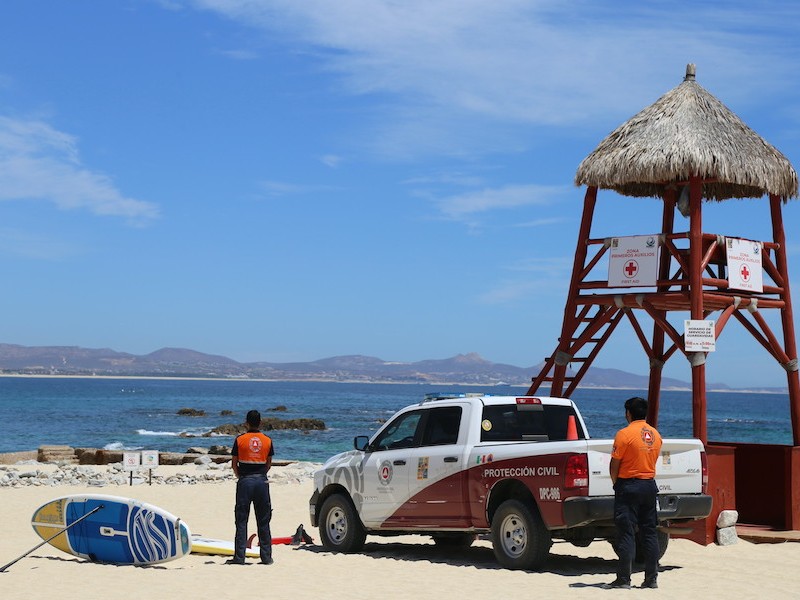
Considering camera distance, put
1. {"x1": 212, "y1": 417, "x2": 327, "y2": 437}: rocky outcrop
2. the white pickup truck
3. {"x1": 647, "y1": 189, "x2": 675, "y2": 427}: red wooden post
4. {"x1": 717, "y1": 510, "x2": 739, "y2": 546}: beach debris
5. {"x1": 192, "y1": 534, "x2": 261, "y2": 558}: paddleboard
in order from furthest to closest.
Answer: {"x1": 212, "y1": 417, "x2": 327, "y2": 437}: rocky outcrop < {"x1": 647, "y1": 189, "x2": 675, "y2": 427}: red wooden post < {"x1": 717, "y1": 510, "x2": 739, "y2": 546}: beach debris < {"x1": 192, "y1": 534, "x2": 261, "y2": 558}: paddleboard < the white pickup truck

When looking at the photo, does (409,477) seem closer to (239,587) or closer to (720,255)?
(239,587)

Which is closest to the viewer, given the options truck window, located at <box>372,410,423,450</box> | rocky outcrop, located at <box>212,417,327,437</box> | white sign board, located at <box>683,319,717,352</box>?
truck window, located at <box>372,410,423,450</box>

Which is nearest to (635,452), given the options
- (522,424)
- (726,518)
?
(522,424)

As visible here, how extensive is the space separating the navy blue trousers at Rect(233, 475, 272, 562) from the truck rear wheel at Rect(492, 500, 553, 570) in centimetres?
247

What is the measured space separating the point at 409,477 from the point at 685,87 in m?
7.85

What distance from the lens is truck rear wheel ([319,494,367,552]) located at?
1412cm

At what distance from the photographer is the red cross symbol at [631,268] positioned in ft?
55.2

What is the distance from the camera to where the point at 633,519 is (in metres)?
11.1

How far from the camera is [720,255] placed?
17547mm

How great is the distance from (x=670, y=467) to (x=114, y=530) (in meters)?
5.86

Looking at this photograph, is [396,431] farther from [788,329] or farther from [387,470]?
[788,329]

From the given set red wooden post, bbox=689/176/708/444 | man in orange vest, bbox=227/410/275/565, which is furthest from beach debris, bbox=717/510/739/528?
man in orange vest, bbox=227/410/275/565

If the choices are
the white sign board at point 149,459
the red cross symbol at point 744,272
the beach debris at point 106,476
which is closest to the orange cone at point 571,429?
the red cross symbol at point 744,272

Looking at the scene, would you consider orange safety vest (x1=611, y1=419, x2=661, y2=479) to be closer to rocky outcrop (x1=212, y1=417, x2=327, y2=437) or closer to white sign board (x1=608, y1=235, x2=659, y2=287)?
white sign board (x1=608, y1=235, x2=659, y2=287)
